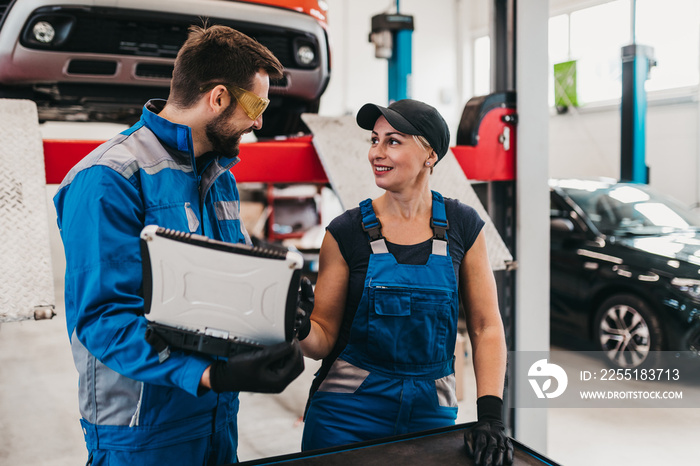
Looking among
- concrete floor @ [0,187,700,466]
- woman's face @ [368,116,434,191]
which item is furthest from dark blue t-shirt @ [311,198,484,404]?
concrete floor @ [0,187,700,466]

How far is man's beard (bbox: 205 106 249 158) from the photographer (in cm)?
138

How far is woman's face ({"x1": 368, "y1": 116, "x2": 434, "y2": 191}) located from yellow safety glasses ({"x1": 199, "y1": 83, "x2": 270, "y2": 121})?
0.45 metres

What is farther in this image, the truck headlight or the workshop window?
the workshop window

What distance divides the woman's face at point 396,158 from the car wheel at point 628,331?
324cm

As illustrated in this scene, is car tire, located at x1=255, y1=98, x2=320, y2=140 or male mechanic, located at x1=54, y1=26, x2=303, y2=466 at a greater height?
car tire, located at x1=255, y1=98, x2=320, y2=140

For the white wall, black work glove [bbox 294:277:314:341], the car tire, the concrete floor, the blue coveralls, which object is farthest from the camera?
the white wall

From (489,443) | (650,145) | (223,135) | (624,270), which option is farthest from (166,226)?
(650,145)

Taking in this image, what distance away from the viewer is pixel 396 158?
5.67 feet

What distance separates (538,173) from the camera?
9.20 ft

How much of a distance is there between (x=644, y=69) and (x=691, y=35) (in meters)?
3.31

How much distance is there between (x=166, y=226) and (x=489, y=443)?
884 millimetres

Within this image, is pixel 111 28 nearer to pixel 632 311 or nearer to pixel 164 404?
pixel 164 404

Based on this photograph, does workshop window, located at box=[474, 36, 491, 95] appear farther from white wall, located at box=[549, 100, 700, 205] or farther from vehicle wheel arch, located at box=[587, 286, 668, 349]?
vehicle wheel arch, located at box=[587, 286, 668, 349]

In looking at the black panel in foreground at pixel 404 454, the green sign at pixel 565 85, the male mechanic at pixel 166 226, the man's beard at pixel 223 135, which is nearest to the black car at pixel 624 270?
the black panel in foreground at pixel 404 454
